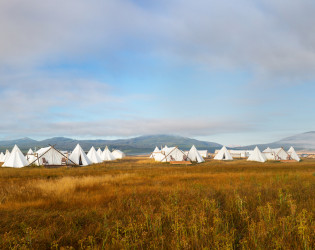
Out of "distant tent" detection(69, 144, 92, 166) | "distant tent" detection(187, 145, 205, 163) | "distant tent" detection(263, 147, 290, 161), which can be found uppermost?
"distant tent" detection(69, 144, 92, 166)

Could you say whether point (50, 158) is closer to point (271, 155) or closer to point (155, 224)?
point (155, 224)

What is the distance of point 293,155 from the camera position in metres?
55.8

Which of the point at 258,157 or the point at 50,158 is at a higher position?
the point at 50,158

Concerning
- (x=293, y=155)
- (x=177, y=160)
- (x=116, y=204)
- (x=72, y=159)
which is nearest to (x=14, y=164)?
(x=72, y=159)

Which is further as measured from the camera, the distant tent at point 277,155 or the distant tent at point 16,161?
the distant tent at point 277,155

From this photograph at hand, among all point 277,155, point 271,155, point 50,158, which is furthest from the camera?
point 271,155

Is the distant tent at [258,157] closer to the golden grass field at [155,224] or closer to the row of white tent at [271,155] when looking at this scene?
the row of white tent at [271,155]

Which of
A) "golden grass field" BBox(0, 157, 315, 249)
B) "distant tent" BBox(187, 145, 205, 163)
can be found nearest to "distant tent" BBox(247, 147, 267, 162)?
"distant tent" BBox(187, 145, 205, 163)

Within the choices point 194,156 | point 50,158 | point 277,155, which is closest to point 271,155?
point 277,155

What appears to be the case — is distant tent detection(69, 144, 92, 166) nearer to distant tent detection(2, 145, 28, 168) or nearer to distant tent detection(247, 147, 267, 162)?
distant tent detection(2, 145, 28, 168)

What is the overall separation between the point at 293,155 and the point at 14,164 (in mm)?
65395

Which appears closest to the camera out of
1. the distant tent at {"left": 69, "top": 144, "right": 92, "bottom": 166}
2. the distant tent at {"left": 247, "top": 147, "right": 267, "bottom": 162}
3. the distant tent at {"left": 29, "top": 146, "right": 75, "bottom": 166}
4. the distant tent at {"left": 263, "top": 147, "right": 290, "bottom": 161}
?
the distant tent at {"left": 29, "top": 146, "right": 75, "bottom": 166}

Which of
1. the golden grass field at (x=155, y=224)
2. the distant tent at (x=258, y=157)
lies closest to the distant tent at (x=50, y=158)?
the golden grass field at (x=155, y=224)

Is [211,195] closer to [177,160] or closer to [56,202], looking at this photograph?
[56,202]
